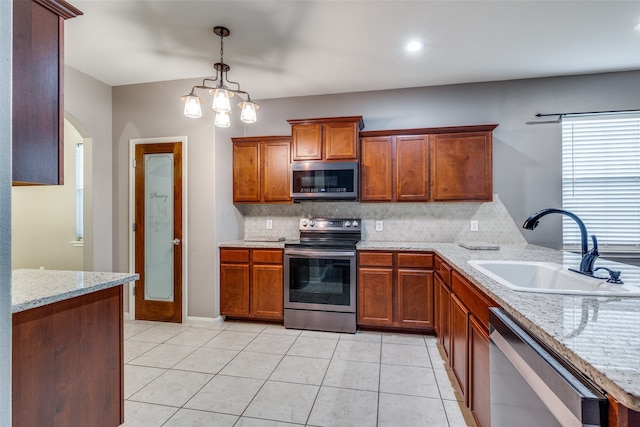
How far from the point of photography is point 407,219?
3633 mm

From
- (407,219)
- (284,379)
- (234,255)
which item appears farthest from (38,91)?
(407,219)

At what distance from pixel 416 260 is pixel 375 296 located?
56 centimetres

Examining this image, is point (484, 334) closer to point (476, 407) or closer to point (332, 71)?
point (476, 407)

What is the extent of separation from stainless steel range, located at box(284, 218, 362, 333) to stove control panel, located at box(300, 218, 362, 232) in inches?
13.6

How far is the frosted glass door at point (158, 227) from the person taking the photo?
3475 mm

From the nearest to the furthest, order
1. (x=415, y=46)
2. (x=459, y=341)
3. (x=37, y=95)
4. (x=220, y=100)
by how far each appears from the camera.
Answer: (x=37, y=95), (x=459, y=341), (x=220, y=100), (x=415, y=46)

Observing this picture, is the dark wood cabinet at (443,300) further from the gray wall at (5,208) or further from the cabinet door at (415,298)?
the gray wall at (5,208)

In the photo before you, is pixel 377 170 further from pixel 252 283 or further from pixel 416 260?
pixel 252 283

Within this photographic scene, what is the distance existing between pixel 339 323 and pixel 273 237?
4.50ft

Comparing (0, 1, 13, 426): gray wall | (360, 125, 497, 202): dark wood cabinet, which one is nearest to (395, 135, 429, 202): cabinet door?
(360, 125, 497, 202): dark wood cabinet

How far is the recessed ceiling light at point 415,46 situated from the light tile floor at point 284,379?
2.71 meters

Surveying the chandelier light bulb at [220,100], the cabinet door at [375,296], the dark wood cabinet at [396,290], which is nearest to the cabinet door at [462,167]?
the dark wood cabinet at [396,290]

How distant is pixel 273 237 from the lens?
3906 mm

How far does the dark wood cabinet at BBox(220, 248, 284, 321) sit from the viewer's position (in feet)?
11.0
